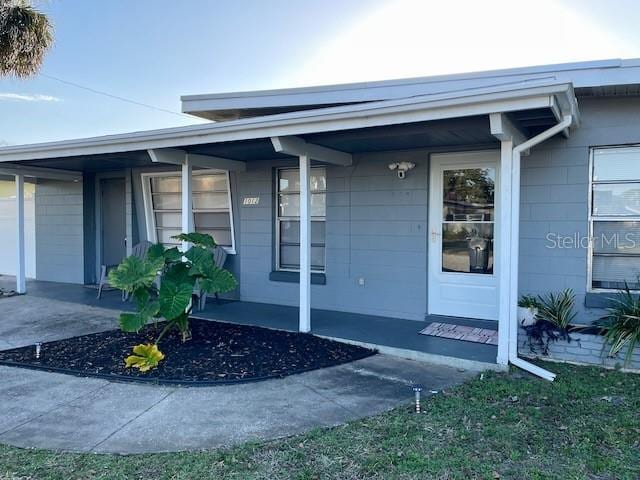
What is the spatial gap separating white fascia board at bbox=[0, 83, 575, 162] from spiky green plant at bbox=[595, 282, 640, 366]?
245 centimetres

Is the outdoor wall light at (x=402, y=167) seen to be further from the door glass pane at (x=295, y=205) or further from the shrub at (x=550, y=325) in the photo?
the shrub at (x=550, y=325)

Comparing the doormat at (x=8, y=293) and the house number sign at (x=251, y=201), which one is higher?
the house number sign at (x=251, y=201)

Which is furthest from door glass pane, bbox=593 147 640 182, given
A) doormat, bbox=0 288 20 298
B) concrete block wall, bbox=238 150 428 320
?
doormat, bbox=0 288 20 298

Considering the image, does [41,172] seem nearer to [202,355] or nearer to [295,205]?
[295,205]

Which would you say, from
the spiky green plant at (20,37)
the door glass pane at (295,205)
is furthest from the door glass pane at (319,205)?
the spiky green plant at (20,37)

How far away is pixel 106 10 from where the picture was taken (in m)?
14.9

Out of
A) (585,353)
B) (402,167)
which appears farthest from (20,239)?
(585,353)

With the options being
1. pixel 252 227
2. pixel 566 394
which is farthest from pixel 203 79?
pixel 566 394

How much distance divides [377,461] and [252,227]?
5.46 metres

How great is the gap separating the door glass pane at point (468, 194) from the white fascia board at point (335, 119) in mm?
1980

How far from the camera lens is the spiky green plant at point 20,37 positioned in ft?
24.5

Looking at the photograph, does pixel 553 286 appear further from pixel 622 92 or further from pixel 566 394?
pixel 622 92

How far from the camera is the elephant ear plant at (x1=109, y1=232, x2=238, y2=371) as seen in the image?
16.9 feet

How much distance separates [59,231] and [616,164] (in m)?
10.5
